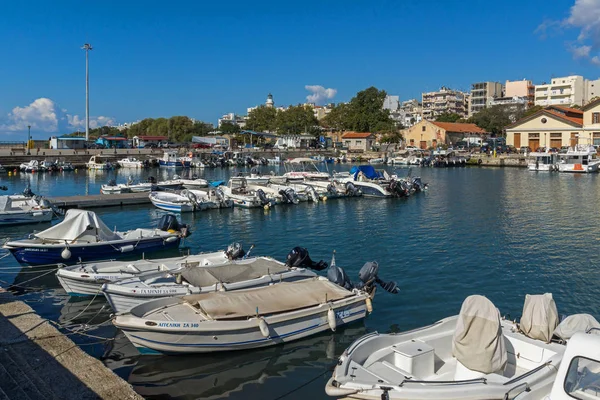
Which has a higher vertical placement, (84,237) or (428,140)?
(428,140)

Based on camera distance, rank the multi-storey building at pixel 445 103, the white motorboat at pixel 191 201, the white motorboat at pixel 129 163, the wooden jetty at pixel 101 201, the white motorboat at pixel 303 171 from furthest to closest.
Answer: the multi-storey building at pixel 445 103 → the white motorboat at pixel 129 163 → the white motorboat at pixel 303 171 → the wooden jetty at pixel 101 201 → the white motorboat at pixel 191 201

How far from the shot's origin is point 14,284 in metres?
17.8

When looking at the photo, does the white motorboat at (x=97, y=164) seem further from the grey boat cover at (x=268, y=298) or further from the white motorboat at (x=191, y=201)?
the grey boat cover at (x=268, y=298)

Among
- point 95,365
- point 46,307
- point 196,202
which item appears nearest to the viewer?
point 95,365

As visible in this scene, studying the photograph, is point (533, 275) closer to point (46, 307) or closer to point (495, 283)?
point (495, 283)

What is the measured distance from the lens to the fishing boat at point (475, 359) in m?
8.13

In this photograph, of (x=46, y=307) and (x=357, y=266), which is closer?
(x=46, y=307)

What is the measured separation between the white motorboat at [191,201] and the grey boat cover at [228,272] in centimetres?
1875

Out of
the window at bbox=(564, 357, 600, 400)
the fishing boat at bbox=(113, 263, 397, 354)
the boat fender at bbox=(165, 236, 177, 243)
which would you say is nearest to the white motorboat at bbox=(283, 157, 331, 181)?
the boat fender at bbox=(165, 236, 177, 243)

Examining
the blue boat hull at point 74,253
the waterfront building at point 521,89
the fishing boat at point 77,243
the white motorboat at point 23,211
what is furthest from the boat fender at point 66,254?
the waterfront building at point 521,89

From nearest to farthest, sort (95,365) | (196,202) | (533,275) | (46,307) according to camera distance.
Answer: (95,365), (46,307), (533,275), (196,202)

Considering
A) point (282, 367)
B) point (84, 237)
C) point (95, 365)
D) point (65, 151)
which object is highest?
point (65, 151)

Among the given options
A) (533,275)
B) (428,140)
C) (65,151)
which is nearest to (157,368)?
(533,275)

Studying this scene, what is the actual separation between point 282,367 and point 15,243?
38.7 feet
